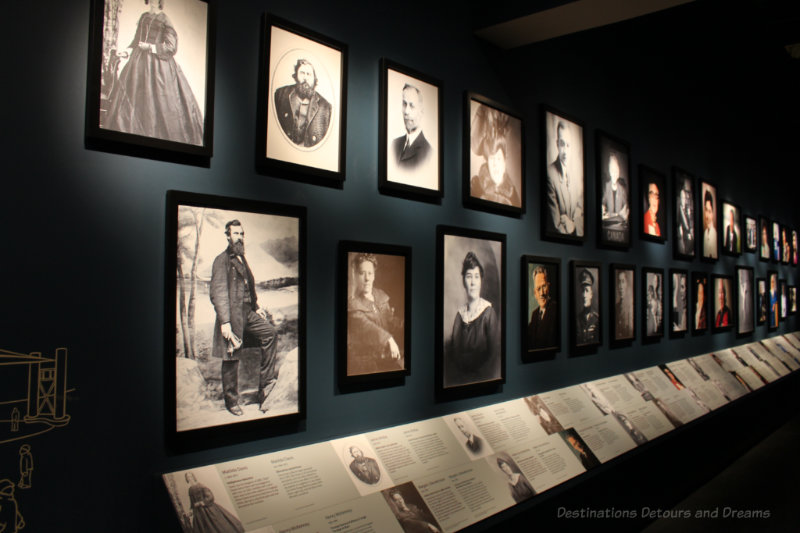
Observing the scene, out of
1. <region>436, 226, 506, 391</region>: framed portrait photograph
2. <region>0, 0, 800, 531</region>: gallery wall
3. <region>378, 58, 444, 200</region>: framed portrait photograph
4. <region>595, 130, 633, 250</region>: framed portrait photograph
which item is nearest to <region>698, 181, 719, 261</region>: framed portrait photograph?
<region>595, 130, 633, 250</region>: framed portrait photograph

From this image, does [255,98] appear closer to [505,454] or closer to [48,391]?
[48,391]

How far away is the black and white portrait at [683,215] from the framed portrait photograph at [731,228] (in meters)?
1.28

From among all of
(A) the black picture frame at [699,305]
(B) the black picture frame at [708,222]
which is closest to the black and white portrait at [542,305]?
(A) the black picture frame at [699,305]

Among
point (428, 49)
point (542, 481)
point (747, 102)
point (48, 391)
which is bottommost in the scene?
point (542, 481)

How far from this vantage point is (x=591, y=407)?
4.93m

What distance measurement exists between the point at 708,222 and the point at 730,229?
1.10m

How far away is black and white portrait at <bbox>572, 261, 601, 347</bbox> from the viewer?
519cm

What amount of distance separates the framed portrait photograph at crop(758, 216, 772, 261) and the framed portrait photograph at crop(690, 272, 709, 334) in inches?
123

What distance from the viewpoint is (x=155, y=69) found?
7.89 ft

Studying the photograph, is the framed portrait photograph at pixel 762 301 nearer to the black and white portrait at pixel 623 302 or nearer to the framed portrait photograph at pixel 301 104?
the black and white portrait at pixel 623 302

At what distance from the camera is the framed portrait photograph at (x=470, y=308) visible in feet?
12.4

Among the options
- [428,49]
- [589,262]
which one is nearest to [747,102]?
[589,262]

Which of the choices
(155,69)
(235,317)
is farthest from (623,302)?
(155,69)

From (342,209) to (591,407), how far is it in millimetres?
3027
